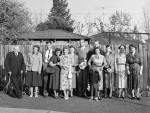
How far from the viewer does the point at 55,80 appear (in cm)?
842

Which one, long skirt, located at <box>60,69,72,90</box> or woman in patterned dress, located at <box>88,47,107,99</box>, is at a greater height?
woman in patterned dress, located at <box>88,47,107,99</box>

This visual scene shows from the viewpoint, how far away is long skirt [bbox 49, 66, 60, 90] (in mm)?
8371

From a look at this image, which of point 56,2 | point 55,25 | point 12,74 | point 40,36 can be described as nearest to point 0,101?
point 12,74

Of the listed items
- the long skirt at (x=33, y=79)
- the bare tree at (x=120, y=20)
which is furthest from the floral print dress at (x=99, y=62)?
the bare tree at (x=120, y=20)

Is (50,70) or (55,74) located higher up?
(50,70)

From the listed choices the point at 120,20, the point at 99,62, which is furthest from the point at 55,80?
the point at 120,20

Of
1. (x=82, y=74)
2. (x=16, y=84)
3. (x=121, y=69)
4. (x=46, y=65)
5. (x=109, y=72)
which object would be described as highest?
(x=46, y=65)

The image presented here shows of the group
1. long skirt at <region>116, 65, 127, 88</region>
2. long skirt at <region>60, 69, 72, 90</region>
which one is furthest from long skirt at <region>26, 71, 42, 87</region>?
long skirt at <region>116, 65, 127, 88</region>

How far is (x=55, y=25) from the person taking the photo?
43312mm

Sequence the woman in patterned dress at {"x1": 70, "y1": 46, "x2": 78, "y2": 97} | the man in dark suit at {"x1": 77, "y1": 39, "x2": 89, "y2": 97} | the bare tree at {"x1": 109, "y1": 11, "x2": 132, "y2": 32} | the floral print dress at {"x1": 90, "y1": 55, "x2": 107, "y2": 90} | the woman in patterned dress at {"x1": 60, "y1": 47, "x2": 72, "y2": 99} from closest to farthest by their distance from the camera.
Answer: the floral print dress at {"x1": 90, "y1": 55, "x2": 107, "y2": 90}, the woman in patterned dress at {"x1": 60, "y1": 47, "x2": 72, "y2": 99}, the woman in patterned dress at {"x1": 70, "y1": 46, "x2": 78, "y2": 97}, the man in dark suit at {"x1": 77, "y1": 39, "x2": 89, "y2": 97}, the bare tree at {"x1": 109, "y1": 11, "x2": 132, "y2": 32}

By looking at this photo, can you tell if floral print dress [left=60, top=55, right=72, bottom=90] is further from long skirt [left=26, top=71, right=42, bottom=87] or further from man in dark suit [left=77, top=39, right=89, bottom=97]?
long skirt [left=26, top=71, right=42, bottom=87]

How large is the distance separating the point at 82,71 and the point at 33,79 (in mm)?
1791

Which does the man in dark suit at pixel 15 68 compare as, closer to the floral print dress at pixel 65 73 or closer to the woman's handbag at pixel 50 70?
the woman's handbag at pixel 50 70

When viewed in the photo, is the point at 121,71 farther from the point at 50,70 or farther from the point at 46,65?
the point at 46,65
